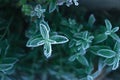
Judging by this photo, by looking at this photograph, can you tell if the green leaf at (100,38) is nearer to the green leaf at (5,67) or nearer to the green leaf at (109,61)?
the green leaf at (109,61)

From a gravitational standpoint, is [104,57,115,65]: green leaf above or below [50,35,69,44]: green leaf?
below

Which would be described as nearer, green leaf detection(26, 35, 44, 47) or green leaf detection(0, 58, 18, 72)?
green leaf detection(26, 35, 44, 47)

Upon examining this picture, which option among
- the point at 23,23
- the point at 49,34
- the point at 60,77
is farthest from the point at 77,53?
the point at 23,23

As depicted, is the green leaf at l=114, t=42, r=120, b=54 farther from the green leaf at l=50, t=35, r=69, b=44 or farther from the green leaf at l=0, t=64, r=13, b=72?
the green leaf at l=0, t=64, r=13, b=72

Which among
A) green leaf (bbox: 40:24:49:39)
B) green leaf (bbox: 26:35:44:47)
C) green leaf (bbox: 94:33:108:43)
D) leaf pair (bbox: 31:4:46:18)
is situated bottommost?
green leaf (bbox: 94:33:108:43)

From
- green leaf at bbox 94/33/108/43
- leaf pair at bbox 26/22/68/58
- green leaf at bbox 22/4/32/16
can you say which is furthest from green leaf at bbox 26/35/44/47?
green leaf at bbox 94/33/108/43

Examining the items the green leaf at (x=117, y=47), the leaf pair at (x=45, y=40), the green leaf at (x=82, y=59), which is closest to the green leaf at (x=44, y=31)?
the leaf pair at (x=45, y=40)

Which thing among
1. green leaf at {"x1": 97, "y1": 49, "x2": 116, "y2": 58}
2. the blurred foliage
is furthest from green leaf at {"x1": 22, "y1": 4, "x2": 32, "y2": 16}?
green leaf at {"x1": 97, "y1": 49, "x2": 116, "y2": 58}

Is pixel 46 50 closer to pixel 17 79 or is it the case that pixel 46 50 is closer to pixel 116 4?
pixel 17 79

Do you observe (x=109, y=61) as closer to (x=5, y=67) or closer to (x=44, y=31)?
(x=44, y=31)
